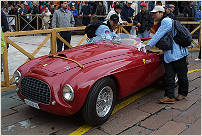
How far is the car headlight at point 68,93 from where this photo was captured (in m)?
3.56

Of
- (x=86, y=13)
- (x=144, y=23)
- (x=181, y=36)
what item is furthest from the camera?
(x=86, y=13)

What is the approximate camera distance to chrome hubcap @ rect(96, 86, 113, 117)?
397 centimetres

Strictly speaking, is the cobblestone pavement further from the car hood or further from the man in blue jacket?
the car hood

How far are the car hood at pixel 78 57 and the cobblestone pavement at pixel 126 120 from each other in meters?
0.87

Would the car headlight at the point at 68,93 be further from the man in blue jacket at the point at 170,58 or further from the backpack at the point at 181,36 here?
the backpack at the point at 181,36

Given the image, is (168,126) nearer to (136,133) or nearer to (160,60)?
(136,133)

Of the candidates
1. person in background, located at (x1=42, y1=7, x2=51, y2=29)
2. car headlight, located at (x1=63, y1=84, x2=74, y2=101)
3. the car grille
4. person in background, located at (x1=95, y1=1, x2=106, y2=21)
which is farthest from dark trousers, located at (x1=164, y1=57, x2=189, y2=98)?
person in background, located at (x1=42, y1=7, x2=51, y2=29)

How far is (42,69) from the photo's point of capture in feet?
12.8

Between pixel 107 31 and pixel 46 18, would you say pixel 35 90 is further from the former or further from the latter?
pixel 46 18

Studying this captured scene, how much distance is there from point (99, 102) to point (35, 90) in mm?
1008

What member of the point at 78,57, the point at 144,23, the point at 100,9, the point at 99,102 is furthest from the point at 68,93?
the point at 100,9

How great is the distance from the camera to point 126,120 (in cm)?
420

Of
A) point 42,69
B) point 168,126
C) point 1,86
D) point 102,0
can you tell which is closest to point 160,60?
point 168,126

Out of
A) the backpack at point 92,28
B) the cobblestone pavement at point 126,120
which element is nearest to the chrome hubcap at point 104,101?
the cobblestone pavement at point 126,120
